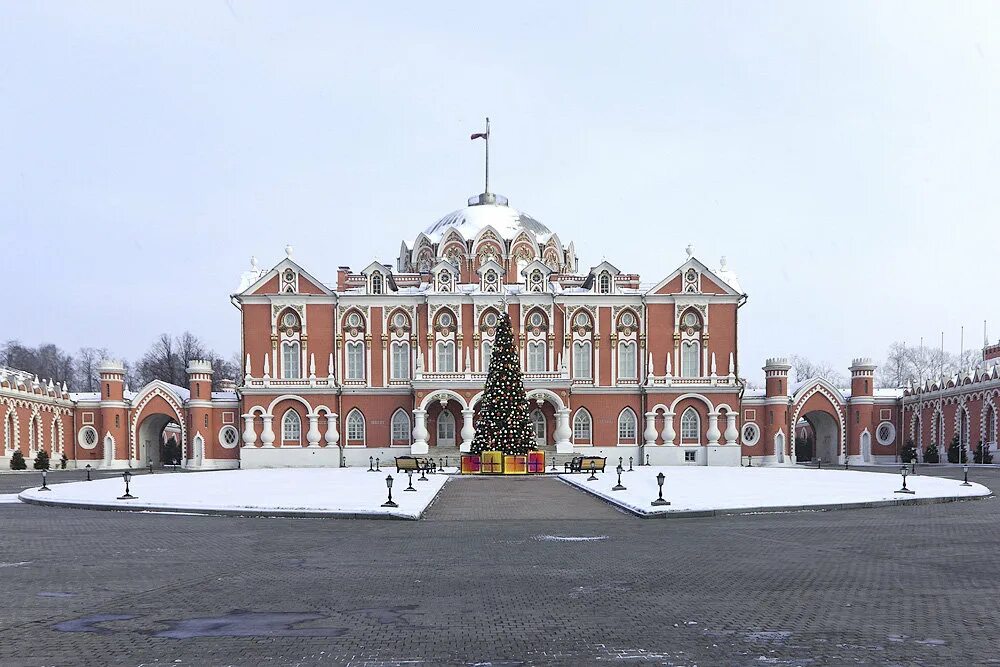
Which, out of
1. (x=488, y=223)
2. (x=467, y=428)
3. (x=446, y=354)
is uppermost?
(x=488, y=223)

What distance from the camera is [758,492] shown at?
31703 mm

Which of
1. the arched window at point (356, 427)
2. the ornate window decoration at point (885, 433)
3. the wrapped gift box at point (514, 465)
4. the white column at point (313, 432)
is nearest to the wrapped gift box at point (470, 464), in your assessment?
the wrapped gift box at point (514, 465)

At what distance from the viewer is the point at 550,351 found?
64.2 metres

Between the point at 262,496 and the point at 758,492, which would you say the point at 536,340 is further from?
the point at 262,496

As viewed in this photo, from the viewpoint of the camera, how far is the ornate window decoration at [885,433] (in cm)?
6944

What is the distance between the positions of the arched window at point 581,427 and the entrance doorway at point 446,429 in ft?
24.6

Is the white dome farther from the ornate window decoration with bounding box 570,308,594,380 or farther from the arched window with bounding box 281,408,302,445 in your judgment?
the arched window with bounding box 281,408,302,445

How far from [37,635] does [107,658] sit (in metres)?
1.54

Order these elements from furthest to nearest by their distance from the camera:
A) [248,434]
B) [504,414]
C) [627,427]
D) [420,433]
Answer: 1. [627,427]
2. [248,434]
3. [420,433]
4. [504,414]

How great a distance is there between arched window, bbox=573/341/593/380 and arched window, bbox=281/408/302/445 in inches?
680

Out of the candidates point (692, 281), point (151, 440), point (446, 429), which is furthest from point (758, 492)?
point (151, 440)

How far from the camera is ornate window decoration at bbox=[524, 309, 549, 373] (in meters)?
64.5

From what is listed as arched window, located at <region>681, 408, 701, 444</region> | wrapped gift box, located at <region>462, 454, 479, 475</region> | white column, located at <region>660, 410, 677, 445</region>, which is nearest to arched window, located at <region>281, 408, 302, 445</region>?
wrapped gift box, located at <region>462, 454, 479, 475</region>

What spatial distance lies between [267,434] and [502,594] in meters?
51.8
